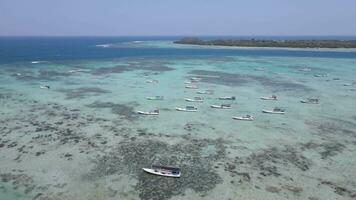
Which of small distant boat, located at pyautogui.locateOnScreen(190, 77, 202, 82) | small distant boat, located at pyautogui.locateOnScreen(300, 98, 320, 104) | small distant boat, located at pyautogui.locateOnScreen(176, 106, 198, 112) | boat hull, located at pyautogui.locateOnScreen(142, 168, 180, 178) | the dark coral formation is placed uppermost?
small distant boat, located at pyautogui.locateOnScreen(190, 77, 202, 82)

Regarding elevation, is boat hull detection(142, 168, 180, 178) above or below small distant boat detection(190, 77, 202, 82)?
below

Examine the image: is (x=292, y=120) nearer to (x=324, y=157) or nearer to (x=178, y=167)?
(x=324, y=157)

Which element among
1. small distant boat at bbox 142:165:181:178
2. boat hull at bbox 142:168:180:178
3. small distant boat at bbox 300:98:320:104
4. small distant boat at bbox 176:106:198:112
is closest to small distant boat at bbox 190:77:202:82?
small distant boat at bbox 176:106:198:112

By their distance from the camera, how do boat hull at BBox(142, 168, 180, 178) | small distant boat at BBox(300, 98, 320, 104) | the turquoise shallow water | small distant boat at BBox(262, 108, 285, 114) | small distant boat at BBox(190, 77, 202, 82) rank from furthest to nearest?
small distant boat at BBox(190, 77, 202, 82) → small distant boat at BBox(300, 98, 320, 104) → small distant boat at BBox(262, 108, 285, 114) → boat hull at BBox(142, 168, 180, 178) → the turquoise shallow water

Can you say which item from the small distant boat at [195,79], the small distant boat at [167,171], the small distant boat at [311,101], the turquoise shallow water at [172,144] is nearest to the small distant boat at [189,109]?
the turquoise shallow water at [172,144]

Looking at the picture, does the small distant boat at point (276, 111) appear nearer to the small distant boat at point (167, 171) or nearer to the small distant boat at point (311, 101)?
the small distant boat at point (311, 101)

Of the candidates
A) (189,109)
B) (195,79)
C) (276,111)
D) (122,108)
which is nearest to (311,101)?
(276,111)

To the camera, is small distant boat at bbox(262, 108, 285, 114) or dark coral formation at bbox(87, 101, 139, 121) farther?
small distant boat at bbox(262, 108, 285, 114)

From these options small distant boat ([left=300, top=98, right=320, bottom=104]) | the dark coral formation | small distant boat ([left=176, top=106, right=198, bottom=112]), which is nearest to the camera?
the dark coral formation

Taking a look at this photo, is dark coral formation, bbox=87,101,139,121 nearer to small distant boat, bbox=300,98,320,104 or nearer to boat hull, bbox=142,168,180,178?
boat hull, bbox=142,168,180,178

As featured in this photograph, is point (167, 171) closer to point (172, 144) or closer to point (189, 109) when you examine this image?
point (172, 144)
